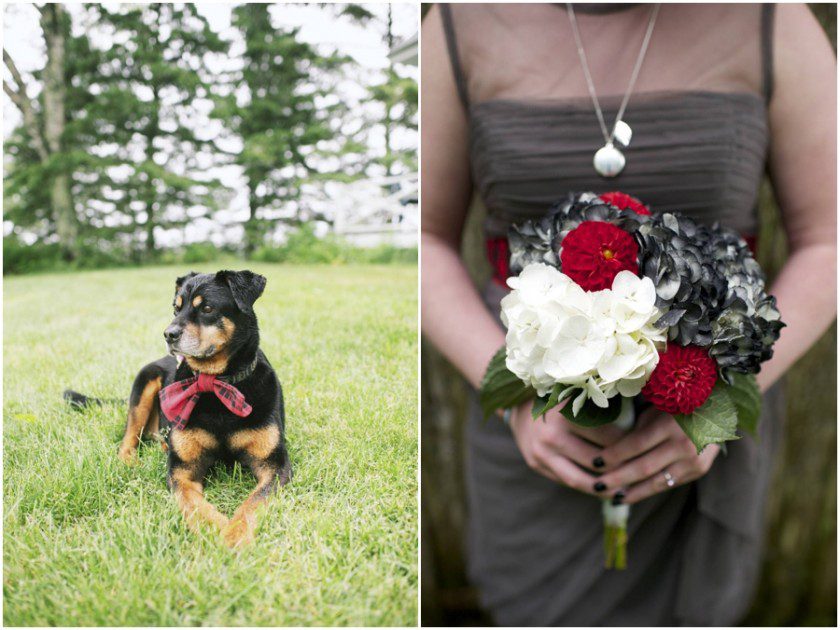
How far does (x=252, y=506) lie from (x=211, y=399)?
171 mm

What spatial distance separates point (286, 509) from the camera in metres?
0.90

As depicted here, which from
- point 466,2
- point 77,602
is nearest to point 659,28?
point 466,2

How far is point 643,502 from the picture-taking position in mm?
1075

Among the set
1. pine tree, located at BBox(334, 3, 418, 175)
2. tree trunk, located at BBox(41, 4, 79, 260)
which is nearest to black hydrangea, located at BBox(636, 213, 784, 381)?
pine tree, located at BBox(334, 3, 418, 175)

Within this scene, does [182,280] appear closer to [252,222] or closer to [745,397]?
[252,222]

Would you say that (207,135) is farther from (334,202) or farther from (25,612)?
(25,612)

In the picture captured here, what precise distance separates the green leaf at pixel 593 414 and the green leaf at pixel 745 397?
174 millimetres

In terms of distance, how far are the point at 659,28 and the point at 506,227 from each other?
421mm

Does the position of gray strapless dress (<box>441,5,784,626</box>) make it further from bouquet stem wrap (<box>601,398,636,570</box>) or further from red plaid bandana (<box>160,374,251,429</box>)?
red plaid bandana (<box>160,374,251,429</box>)

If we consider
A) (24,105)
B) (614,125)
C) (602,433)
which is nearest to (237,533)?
(602,433)

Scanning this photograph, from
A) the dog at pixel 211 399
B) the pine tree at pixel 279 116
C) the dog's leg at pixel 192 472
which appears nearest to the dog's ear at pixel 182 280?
the dog at pixel 211 399

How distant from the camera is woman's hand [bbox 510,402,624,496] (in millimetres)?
924

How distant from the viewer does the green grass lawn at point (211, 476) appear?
0.86 meters

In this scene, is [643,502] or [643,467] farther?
[643,502]
